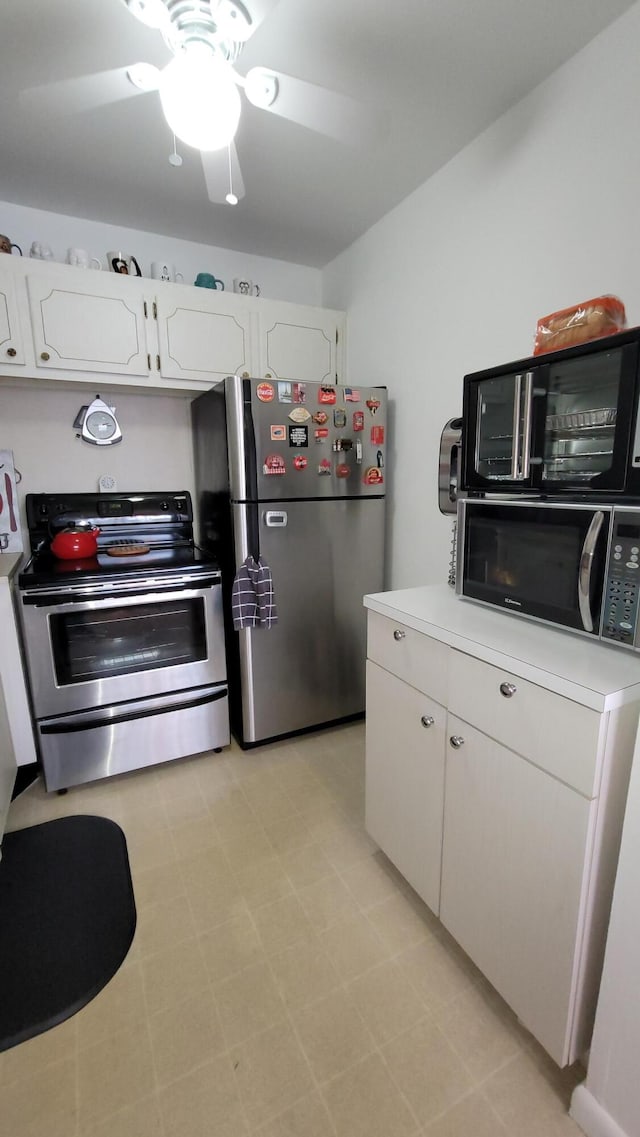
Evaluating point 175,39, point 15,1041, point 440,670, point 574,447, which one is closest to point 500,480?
point 574,447

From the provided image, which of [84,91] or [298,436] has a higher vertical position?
[84,91]

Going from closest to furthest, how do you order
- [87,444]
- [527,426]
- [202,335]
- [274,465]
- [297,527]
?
[527,426] < [274,465] < [297,527] < [202,335] < [87,444]

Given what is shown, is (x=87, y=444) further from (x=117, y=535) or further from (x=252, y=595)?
(x=252, y=595)

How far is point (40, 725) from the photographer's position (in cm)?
193

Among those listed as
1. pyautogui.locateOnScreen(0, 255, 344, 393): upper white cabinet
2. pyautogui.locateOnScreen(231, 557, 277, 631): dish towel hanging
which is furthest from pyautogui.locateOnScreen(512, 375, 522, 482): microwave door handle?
pyautogui.locateOnScreen(0, 255, 344, 393): upper white cabinet

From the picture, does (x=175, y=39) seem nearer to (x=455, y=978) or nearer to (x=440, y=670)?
(x=440, y=670)

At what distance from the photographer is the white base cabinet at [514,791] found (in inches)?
35.4

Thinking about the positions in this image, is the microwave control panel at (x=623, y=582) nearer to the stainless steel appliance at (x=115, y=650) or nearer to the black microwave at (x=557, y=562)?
the black microwave at (x=557, y=562)

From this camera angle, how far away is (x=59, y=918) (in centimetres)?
149

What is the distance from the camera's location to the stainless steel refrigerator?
2047 millimetres

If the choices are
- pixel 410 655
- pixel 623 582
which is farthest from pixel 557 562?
pixel 410 655

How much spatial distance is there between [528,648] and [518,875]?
493 mm

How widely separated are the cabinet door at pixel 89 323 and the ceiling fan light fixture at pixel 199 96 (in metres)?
1.19

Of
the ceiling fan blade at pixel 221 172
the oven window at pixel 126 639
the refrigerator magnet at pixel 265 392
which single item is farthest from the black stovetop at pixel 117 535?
the ceiling fan blade at pixel 221 172
